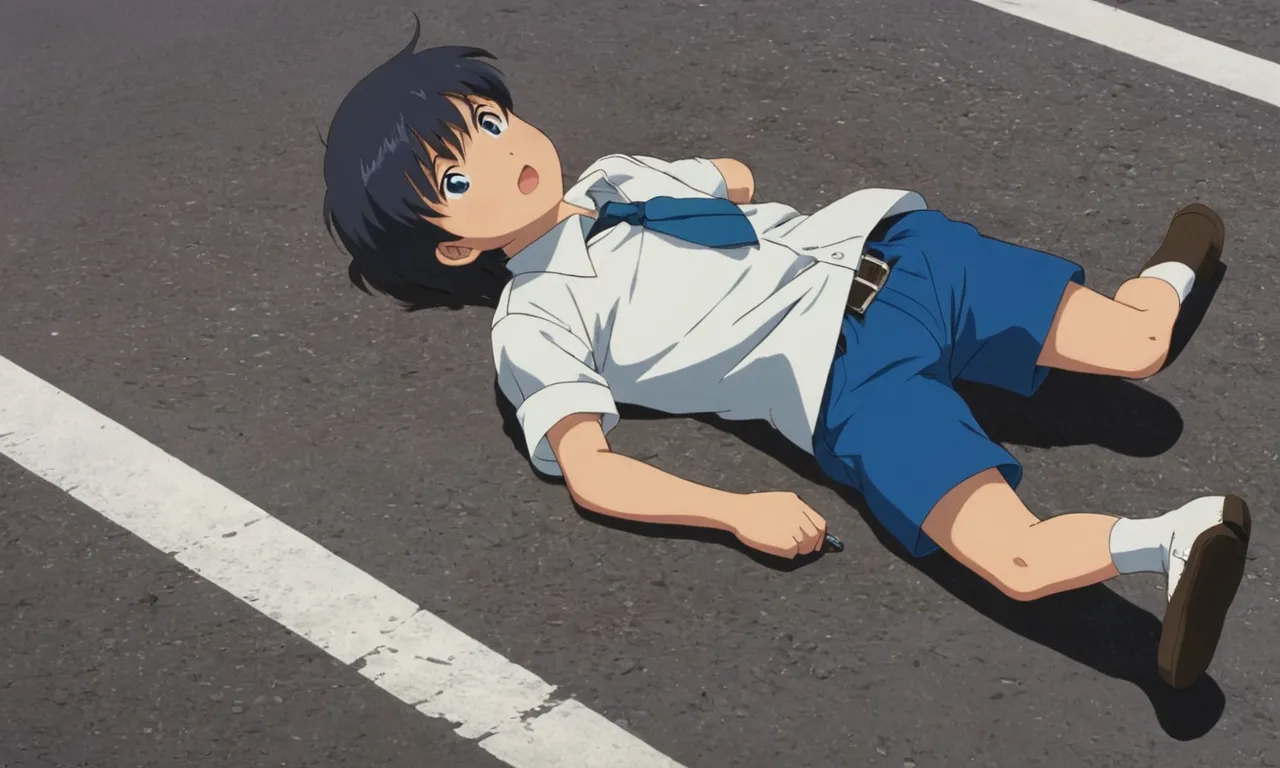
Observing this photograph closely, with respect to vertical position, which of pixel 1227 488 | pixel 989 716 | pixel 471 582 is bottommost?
pixel 471 582

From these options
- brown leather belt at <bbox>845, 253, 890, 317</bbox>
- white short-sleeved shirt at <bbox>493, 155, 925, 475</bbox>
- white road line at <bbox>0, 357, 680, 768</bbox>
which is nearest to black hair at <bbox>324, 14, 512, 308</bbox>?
white short-sleeved shirt at <bbox>493, 155, 925, 475</bbox>

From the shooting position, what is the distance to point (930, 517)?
12.8ft

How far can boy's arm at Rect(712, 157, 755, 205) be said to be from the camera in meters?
5.12

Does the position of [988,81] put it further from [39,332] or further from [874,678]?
[39,332]

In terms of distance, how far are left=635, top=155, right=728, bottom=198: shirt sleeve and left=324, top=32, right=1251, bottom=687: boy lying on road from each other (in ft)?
0.43

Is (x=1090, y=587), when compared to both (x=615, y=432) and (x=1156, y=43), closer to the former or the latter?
(x=615, y=432)

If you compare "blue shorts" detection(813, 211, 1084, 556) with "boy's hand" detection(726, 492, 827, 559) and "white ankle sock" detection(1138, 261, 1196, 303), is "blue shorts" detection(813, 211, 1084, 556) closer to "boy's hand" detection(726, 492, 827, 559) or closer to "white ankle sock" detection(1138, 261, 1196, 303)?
"boy's hand" detection(726, 492, 827, 559)

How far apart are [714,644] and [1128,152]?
2572 millimetres

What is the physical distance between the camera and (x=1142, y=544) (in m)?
3.67

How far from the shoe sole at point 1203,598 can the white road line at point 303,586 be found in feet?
3.72

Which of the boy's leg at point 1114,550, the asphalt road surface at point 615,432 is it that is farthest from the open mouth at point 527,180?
the boy's leg at point 1114,550

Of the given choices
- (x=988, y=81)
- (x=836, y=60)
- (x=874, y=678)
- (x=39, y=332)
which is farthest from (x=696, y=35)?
(x=874, y=678)

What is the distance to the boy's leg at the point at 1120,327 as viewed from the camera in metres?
4.38

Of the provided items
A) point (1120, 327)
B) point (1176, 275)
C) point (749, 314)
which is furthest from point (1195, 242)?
point (749, 314)
